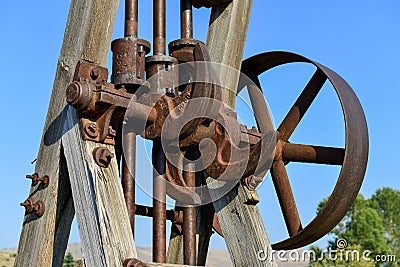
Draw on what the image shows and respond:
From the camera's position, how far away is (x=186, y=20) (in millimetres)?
3314

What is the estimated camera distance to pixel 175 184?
10.3 ft

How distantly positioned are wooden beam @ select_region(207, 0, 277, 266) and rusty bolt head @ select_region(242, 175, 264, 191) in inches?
1.0

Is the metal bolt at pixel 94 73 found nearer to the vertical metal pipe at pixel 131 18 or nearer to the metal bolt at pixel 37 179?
the vertical metal pipe at pixel 131 18

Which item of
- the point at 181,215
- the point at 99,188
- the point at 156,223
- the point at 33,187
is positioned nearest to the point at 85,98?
the point at 99,188

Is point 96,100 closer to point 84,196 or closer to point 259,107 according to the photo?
point 84,196

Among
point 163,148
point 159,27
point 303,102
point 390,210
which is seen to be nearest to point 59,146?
point 163,148

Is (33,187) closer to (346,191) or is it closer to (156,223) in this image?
(156,223)

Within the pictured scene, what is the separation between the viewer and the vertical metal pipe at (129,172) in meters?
2.84

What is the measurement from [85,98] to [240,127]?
828 millimetres

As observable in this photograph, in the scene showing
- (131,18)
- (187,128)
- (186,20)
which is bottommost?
(187,128)

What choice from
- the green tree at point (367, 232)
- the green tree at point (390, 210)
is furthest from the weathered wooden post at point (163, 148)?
the green tree at point (390, 210)

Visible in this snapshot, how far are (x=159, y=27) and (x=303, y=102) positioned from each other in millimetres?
943

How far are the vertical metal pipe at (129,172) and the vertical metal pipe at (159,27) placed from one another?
50 cm

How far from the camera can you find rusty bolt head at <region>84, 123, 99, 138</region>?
248 centimetres
